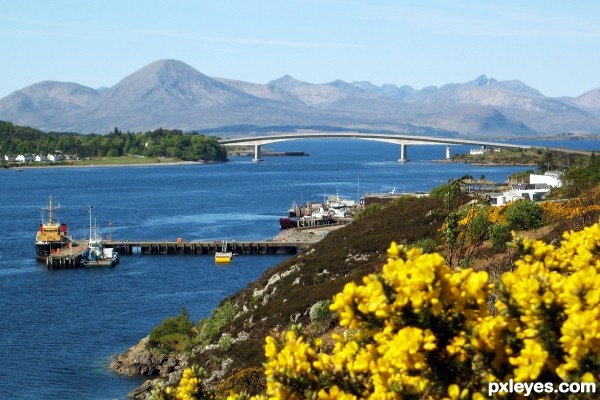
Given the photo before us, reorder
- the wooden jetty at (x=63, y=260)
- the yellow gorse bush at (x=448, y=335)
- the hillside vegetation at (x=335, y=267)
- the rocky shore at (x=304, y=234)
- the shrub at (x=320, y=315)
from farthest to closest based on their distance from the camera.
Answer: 1. the rocky shore at (x=304, y=234)
2. the wooden jetty at (x=63, y=260)
3. the shrub at (x=320, y=315)
4. the hillside vegetation at (x=335, y=267)
5. the yellow gorse bush at (x=448, y=335)

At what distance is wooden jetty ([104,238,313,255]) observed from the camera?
171 feet

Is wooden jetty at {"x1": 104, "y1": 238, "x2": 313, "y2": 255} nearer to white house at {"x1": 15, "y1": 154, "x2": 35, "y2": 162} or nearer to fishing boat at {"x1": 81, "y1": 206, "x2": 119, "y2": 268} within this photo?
fishing boat at {"x1": 81, "y1": 206, "x2": 119, "y2": 268}

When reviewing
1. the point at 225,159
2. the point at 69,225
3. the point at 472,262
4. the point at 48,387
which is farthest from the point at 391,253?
the point at 225,159

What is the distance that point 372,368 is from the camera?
4848 millimetres

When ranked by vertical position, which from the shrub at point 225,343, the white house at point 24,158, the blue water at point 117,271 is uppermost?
the white house at point 24,158

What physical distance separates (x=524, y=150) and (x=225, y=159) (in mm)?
46300

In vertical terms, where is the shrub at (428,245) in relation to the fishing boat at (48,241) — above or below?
above

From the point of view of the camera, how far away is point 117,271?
46812mm

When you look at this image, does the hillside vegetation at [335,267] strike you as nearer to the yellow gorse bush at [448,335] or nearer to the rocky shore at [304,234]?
the yellow gorse bush at [448,335]

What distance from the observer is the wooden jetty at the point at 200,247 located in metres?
52.0

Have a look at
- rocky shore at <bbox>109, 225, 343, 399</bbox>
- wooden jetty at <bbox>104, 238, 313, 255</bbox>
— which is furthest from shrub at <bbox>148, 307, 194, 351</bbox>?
wooden jetty at <bbox>104, 238, 313, 255</bbox>

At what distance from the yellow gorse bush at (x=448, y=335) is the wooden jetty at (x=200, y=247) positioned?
46.7 metres

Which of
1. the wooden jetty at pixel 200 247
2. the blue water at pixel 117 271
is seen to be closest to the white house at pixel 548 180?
the wooden jetty at pixel 200 247

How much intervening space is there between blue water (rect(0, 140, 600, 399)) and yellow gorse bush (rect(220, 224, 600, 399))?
65.2 ft
